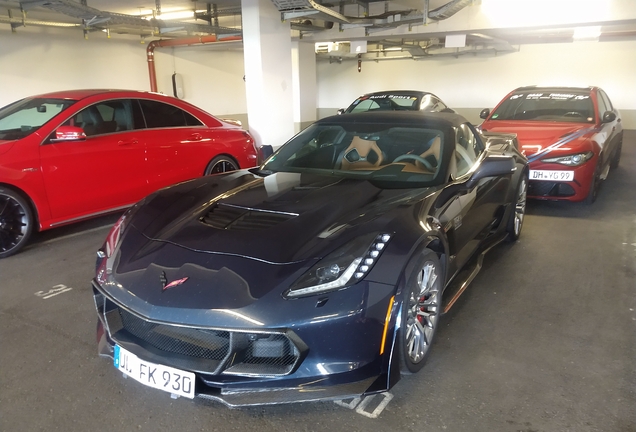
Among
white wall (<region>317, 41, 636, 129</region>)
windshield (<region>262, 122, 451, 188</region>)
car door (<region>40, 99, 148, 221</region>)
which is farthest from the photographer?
white wall (<region>317, 41, 636, 129</region>)

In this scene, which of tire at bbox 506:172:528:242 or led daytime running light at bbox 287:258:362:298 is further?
tire at bbox 506:172:528:242

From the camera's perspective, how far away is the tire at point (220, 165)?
18.1 ft

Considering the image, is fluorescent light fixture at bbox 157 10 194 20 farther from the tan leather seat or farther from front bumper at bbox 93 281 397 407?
front bumper at bbox 93 281 397 407

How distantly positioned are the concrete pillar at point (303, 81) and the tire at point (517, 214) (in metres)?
9.21

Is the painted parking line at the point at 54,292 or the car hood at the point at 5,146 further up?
the car hood at the point at 5,146

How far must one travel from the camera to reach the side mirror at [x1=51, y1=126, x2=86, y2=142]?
4172mm

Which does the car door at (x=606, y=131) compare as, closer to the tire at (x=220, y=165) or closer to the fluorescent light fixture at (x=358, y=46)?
the tire at (x=220, y=165)

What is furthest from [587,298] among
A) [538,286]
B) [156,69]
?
[156,69]

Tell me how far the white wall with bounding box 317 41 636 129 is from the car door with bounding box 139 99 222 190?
14.2 m

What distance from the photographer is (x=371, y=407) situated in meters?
2.14

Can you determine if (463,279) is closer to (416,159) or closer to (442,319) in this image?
(442,319)

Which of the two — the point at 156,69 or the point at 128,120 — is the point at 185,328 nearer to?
the point at 128,120

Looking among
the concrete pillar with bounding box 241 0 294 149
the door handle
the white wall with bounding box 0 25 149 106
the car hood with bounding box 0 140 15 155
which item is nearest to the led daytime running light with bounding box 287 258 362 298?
the car hood with bounding box 0 140 15 155

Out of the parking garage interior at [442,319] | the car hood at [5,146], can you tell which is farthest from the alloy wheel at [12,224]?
the car hood at [5,146]
